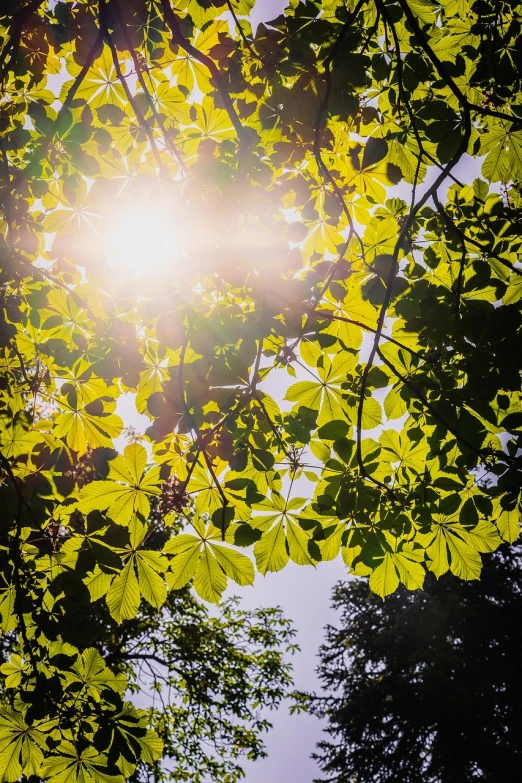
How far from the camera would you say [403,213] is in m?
2.43

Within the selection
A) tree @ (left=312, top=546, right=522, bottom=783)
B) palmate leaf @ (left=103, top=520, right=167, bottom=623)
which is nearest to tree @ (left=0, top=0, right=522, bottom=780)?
palmate leaf @ (left=103, top=520, right=167, bottom=623)

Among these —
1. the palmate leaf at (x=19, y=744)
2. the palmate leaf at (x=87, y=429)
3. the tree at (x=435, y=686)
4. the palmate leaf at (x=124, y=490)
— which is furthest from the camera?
the tree at (x=435, y=686)

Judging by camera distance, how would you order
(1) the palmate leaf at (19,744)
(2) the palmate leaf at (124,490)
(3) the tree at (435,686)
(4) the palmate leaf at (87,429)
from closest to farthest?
(2) the palmate leaf at (124,490) < (1) the palmate leaf at (19,744) < (4) the palmate leaf at (87,429) < (3) the tree at (435,686)

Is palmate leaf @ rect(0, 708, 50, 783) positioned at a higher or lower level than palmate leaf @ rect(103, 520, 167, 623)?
lower

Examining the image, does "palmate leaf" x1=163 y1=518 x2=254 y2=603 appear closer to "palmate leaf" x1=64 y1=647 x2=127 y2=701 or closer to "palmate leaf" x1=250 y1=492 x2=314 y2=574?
"palmate leaf" x1=250 y1=492 x2=314 y2=574

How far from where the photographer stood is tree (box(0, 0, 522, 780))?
177 cm

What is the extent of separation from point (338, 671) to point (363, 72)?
15.4 m

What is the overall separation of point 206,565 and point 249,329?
0.91m

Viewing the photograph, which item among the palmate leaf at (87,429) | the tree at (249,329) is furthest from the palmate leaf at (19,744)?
the palmate leaf at (87,429)

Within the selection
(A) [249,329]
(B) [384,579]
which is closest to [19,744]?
(B) [384,579]

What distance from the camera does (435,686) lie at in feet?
37.0

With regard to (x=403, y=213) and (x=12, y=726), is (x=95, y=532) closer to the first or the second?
(x=12, y=726)

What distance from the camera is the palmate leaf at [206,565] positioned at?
1769 mm

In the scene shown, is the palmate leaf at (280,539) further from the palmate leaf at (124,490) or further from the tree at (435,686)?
the tree at (435,686)
